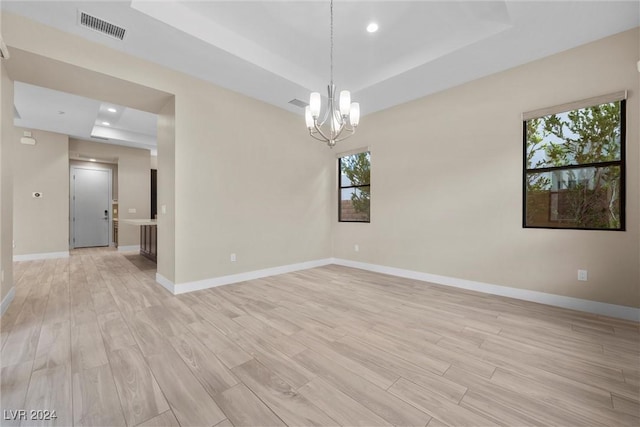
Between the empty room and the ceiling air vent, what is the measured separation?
0.02m

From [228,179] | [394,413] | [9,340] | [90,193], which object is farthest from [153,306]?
[90,193]

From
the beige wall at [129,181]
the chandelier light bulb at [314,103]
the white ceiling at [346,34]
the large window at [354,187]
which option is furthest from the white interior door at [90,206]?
the chandelier light bulb at [314,103]

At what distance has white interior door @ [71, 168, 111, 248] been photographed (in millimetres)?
7352

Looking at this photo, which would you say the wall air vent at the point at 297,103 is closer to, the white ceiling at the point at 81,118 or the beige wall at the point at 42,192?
the white ceiling at the point at 81,118

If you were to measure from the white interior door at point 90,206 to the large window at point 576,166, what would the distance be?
402 inches

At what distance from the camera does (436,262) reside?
3.94m

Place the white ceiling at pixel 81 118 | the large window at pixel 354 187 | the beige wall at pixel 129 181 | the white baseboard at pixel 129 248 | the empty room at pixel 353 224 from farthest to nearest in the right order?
the white baseboard at pixel 129 248 → the beige wall at pixel 129 181 → the large window at pixel 354 187 → the white ceiling at pixel 81 118 → the empty room at pixel 353 224

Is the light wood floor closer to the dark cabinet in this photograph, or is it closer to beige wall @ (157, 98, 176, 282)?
beige wall @ (157, 98, 176, 282)

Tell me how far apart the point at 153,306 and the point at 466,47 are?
459 centimetres

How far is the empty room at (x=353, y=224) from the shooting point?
1.57 metres

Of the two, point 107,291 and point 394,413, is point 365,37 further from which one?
point 107,291

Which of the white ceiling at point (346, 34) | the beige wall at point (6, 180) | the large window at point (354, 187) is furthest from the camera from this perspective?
the large window at point (354, 187)

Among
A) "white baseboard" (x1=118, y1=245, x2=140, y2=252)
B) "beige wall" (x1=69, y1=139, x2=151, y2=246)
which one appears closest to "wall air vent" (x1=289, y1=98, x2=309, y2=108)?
"beige wall" (x1=69, y1=139, x2=151, y2=246)

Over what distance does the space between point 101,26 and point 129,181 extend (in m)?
5.95
